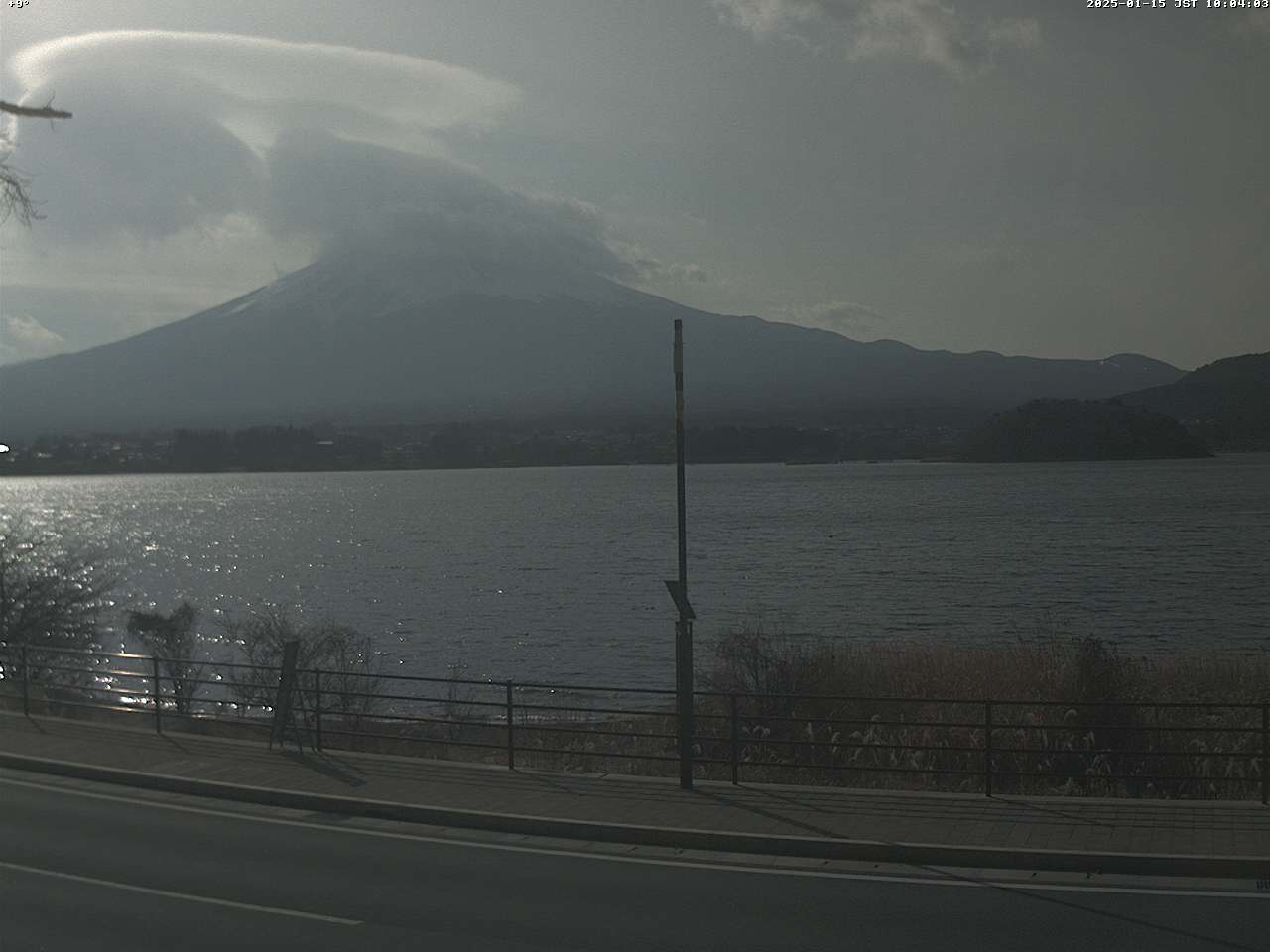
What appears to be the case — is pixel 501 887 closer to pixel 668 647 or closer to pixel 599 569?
pixel 668 647

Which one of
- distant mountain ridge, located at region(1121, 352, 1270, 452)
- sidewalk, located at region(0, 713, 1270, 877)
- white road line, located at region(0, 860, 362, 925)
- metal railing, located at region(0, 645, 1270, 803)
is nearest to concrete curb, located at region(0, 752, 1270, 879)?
sidewalk, located at region(0, 713, 1270, 877)

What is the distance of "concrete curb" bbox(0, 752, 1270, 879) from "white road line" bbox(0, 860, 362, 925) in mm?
2765

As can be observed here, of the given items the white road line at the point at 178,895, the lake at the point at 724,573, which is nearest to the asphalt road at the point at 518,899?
the white road line at the point at 178,895

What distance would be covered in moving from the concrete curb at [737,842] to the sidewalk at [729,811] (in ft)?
0.03

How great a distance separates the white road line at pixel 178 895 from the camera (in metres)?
9.55

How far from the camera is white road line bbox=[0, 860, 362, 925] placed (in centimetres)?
955

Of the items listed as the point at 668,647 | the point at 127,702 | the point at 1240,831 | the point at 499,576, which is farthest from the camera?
the point at 499,576

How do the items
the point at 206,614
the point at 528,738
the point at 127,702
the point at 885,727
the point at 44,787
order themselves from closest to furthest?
the point at 44,787
the point at 885,727
the point at 528,738
the point at 127,702
the point at 206,614

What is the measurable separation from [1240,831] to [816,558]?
→ 6619 centimetres

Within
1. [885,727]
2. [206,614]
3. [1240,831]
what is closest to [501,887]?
[1240,831]

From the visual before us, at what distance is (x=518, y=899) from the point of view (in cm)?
999

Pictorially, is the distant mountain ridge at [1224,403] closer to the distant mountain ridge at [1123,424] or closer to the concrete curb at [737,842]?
the distant mountain ridge at [1123,424]

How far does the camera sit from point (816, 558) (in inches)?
3036

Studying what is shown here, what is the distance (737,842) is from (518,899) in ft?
7.26
